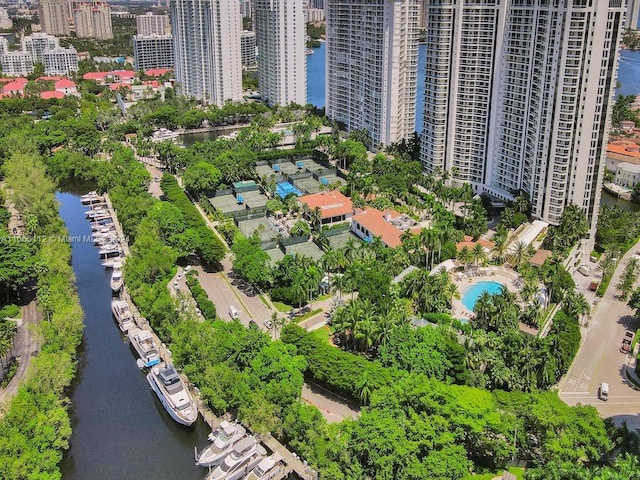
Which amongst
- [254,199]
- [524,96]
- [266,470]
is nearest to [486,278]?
[524,96]

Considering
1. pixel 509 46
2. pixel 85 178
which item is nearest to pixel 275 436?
pixel 509 46

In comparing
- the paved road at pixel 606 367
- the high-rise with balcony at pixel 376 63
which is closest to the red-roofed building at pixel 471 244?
the paved road at pixel 606 367

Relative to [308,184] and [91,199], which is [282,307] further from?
[91,199]

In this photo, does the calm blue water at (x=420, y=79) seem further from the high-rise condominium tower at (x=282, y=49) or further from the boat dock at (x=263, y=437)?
the boat dock at (x=263, y=437)

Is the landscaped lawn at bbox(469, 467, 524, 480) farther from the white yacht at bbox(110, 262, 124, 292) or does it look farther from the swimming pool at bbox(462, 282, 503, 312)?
the white yacht at bbox(110, 262, 124, 292)

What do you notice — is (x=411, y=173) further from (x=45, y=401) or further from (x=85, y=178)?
(x=45, y=401)

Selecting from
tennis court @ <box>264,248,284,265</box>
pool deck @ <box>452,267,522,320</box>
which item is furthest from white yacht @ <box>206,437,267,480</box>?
tennis court @ <box>264,248,284,265</box>
